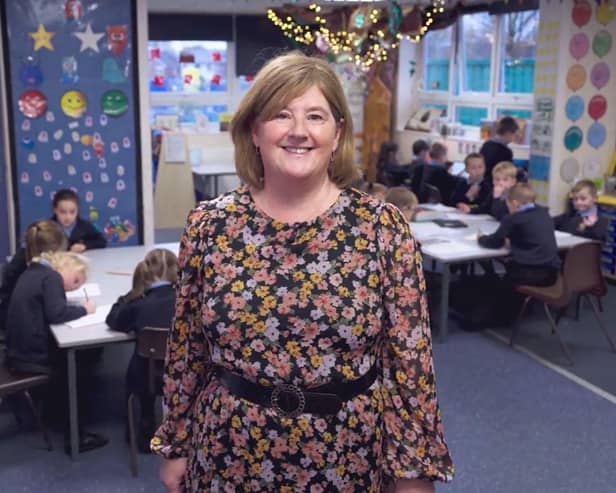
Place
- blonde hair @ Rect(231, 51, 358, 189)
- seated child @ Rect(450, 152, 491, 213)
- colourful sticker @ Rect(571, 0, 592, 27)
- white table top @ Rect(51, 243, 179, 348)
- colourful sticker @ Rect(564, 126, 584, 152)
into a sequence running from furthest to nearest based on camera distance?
1. colourful sticker @ Rect(564, 126, 584, 152)
2. colourful sticker @ Rect(571, 0, 592, 27)
3. seated child @ Rect(450, 152, 491, 213)
4. white table top @ Rect(51, 243, 179, 348)
5. blonde hair @ Rect(231, 51, 358, 189)

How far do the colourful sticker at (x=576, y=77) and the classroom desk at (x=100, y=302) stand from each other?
12.7 ft

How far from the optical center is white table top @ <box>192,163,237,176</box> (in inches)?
326

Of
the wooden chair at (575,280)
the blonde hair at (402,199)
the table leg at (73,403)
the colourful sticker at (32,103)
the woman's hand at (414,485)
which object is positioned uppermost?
the colourful sticker at (32,103)

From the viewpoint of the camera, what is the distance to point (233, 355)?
1498mm

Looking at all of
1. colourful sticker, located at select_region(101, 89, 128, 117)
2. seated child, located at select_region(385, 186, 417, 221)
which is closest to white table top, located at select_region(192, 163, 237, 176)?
seated child, located at select_region(385, 186, 417, 221)

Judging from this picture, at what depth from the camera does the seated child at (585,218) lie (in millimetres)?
5820

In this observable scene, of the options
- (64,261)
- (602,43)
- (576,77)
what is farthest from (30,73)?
(602,43)

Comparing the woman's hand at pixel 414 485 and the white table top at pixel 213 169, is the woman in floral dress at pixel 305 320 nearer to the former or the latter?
the woman's hand at pixel 414 485

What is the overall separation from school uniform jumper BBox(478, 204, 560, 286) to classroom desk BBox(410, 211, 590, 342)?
86 millimetres

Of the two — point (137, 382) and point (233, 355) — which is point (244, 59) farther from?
point (233, 355)

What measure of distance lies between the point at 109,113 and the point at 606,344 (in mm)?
3566

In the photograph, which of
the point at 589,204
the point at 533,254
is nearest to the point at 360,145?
the point at 589,204

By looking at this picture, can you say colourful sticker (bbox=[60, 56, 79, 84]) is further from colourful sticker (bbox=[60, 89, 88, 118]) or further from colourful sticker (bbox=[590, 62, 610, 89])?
colourful sticker (bbox=[590, 62, 610, 89])

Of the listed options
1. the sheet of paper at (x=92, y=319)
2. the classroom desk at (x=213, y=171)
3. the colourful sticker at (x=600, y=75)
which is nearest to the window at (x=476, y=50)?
the colourful sticker at (x=600, y=75)
